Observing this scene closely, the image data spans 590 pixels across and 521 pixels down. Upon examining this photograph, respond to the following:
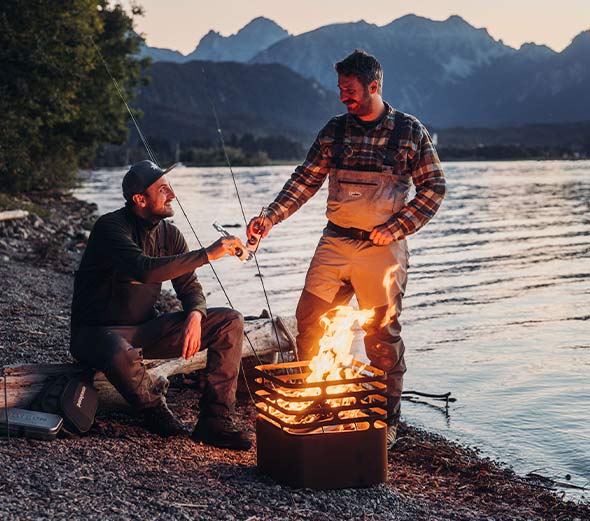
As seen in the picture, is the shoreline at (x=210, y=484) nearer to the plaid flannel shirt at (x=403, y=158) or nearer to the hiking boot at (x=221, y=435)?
the hiking boot at (x=221, y=435)

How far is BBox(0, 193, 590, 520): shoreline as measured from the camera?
5066 mm

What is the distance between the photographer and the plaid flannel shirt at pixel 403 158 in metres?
6.69

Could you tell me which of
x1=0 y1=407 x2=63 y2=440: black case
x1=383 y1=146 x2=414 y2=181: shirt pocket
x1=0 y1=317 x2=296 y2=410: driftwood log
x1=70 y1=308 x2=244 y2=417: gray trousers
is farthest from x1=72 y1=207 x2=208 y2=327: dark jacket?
x1=383 y1=146 x2=414 y2=181: shirt pocket

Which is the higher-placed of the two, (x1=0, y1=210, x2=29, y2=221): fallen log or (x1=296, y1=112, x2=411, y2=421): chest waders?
(x1=296, y1=112, x2=411, y2=421): chest waders

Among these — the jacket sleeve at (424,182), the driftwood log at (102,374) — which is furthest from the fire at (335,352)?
the driftwood log at (102,374)

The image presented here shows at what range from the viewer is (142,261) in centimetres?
638

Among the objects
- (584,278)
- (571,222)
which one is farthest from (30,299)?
(571,222)

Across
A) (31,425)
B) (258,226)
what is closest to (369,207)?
(258,226)

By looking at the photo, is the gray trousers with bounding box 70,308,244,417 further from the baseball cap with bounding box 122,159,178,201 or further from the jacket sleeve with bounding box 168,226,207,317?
the baseball cap with bounding box 122,159,178,201

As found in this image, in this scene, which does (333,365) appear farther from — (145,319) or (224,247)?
(145,319)

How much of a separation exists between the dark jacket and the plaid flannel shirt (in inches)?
35.5

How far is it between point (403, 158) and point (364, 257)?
81 cm

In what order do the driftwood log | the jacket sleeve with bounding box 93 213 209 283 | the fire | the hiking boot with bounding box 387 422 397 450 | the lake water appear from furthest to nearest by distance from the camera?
1. the lake water
2. the hiking boot with bounding box 387 422 397 450
3. the driftwood log
4. the jacket sleeve with bounding box 93 213 209 283
5. the fire

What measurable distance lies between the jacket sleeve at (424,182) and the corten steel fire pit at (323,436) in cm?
143
